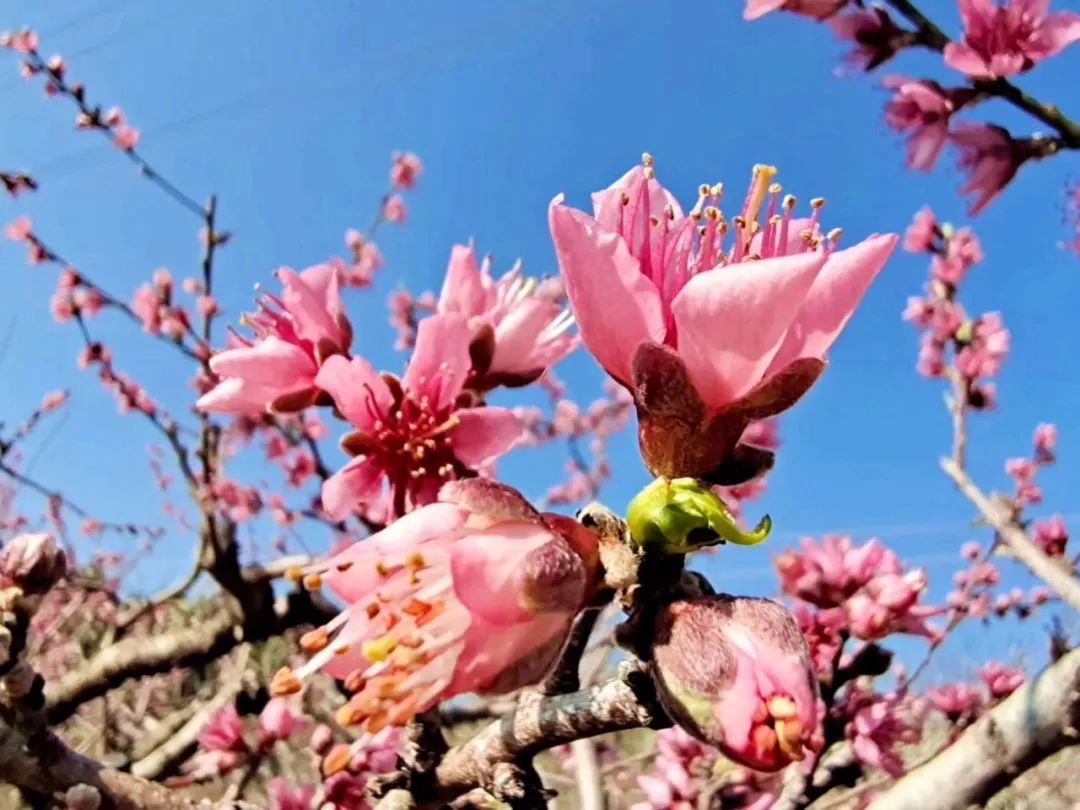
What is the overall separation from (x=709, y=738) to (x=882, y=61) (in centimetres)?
205

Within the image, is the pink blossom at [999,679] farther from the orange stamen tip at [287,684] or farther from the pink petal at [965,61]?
the orange stamen tip at [287,684]

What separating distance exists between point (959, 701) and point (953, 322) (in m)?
1.71

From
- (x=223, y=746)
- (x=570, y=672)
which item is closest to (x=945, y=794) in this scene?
(x=570, y=672)

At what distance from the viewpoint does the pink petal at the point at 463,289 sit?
3.95ft

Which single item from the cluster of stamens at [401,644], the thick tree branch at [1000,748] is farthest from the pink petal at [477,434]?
the thick tree branch at [1000,748]

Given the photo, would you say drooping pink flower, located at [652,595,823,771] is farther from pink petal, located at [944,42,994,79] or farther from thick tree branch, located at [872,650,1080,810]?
pink petal, located at [944,42,994,79]

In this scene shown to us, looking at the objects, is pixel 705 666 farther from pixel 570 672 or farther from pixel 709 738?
pixel 570 672

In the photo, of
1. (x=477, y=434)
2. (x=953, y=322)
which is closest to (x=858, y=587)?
(x=477, y=434)

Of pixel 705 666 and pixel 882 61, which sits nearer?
pixel 705 666

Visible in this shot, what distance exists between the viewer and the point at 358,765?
Result: 1.57m

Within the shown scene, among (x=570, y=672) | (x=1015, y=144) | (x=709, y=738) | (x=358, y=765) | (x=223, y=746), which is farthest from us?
(x=223, y=746)

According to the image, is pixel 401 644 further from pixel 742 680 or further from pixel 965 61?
pixel 965 61

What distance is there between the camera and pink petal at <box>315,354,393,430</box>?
1079mm

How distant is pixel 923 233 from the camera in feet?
13.9
